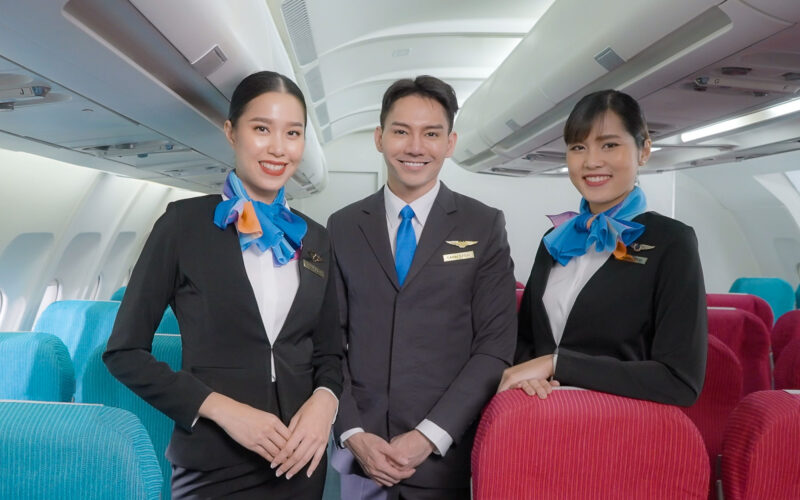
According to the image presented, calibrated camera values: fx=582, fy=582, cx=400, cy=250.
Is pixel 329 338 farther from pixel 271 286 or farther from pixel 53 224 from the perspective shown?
pixel 53 224

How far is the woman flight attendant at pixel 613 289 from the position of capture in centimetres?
159

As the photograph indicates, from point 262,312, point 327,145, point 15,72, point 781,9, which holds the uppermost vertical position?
point 327,145

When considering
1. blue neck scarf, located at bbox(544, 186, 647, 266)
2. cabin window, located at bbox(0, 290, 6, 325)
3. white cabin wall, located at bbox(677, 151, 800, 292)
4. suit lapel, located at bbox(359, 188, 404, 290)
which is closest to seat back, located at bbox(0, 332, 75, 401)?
suit lapel, located at bbox(359, 188, 404, 290)

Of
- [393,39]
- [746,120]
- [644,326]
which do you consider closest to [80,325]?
[644,326]

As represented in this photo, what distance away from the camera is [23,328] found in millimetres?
4734

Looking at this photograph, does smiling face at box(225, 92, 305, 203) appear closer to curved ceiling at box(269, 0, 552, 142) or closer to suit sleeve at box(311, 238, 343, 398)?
suit sleeve at box(311, 238, 343, 398)

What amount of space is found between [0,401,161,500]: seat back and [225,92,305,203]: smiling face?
0.81 m

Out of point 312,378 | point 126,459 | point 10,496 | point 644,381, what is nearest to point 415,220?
point 312,378

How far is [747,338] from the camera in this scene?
324 cm

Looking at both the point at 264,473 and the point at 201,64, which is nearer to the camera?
the point at 264,473

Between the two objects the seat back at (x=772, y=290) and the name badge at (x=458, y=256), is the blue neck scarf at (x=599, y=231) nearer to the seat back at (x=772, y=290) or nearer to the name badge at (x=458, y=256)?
the name badge at (x=458, y=256)

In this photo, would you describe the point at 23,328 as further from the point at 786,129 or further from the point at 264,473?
the point at 786,129

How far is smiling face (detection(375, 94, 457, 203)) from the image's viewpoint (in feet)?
6.30

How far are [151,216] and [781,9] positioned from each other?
665cm
